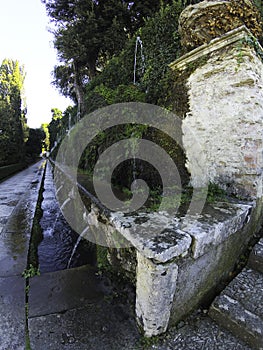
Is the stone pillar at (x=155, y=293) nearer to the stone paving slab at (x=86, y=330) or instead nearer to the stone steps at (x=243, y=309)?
the stone paving slab at (x=86, y=330)

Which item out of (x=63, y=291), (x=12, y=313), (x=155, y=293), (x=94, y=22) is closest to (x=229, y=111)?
(x=155, y=293)

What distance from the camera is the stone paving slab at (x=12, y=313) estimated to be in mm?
1337

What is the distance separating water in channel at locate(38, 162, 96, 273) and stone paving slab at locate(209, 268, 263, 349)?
172cm

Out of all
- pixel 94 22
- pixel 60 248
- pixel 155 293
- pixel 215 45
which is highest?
pixel 94 22

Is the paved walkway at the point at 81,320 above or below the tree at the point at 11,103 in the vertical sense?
below

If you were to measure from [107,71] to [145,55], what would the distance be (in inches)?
80.2

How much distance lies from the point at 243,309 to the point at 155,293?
80 centimetres

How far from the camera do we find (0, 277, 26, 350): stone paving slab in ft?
4.39

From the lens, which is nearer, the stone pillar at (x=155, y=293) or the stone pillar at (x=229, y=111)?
the stone pillar at (x=155, y=293)

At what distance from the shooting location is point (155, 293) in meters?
1.29

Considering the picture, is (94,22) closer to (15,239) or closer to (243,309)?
(15,239)

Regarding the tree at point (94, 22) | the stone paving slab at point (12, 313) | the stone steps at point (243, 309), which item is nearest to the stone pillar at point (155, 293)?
the stone steps at point (243, 309)

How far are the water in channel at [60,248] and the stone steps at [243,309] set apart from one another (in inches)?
67.7

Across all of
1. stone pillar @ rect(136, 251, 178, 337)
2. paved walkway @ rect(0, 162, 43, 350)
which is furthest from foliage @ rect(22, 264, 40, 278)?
stone pillar @ rect(136, 251, 178, 337)
